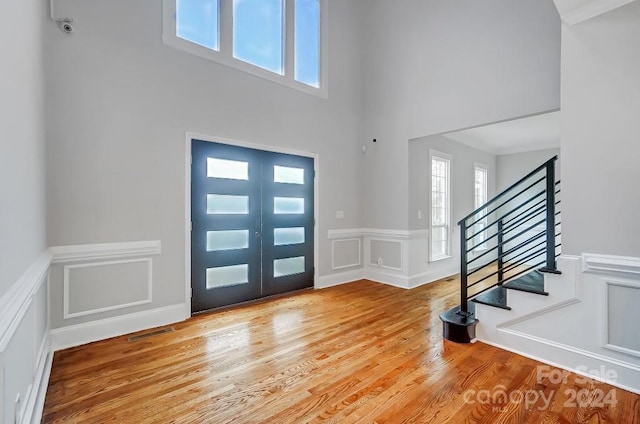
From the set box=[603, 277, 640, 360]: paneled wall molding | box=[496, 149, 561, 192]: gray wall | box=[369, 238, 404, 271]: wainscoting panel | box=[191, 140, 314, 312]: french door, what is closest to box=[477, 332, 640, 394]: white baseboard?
box=[603, 277, 640, 360]: paneled wall molding

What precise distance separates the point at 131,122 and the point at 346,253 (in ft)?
11.6

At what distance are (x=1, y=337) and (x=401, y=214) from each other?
4.48 m

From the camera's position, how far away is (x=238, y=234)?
152 inches

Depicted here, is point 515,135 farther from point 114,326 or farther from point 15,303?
point 15,303

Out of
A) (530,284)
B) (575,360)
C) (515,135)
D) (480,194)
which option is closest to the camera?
(575,360)

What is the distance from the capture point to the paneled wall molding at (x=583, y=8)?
2.08 meters

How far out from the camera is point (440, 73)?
4234 millimetres

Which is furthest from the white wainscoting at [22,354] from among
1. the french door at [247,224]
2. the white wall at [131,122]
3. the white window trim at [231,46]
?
the white window trim at [231,46]

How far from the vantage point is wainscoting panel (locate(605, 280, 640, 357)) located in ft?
6.68

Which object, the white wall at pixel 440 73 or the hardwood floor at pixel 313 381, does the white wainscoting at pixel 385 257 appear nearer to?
the white wall at pixel 440 73

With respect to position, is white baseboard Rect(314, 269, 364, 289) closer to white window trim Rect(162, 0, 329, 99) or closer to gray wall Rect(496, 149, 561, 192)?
white window trim Rect(162, 0, 329, 99)

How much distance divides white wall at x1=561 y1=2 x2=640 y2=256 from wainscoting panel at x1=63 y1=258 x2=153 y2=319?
388cm

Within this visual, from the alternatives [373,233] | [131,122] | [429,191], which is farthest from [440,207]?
[131,122]

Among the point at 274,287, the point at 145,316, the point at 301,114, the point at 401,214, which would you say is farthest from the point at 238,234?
the point at 401,214
